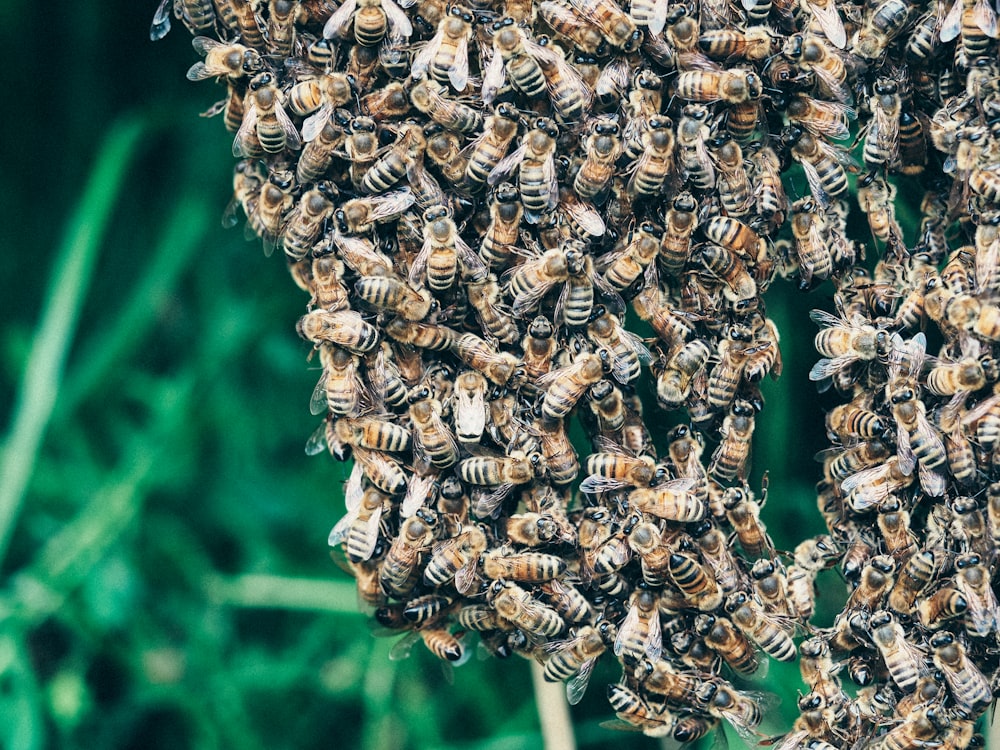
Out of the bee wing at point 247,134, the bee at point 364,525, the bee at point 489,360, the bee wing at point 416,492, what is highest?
the bee wing at point 247,134

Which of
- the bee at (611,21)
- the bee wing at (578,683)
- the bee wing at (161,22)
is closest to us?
the bee at (611,21)

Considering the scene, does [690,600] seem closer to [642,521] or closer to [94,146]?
[642,521]

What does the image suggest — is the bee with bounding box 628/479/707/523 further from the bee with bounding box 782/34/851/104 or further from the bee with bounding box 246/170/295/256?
the bee with bounding box 246/170/295/256

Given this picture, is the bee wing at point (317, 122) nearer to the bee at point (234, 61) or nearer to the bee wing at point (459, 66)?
the bee at point (234, 61)

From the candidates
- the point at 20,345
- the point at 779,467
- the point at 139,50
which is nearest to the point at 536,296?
the point at 779,467

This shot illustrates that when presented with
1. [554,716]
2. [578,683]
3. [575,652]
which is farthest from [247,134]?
[554,716]

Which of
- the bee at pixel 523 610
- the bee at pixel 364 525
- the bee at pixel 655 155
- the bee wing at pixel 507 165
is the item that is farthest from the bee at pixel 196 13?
the bee at pixel 523 610
